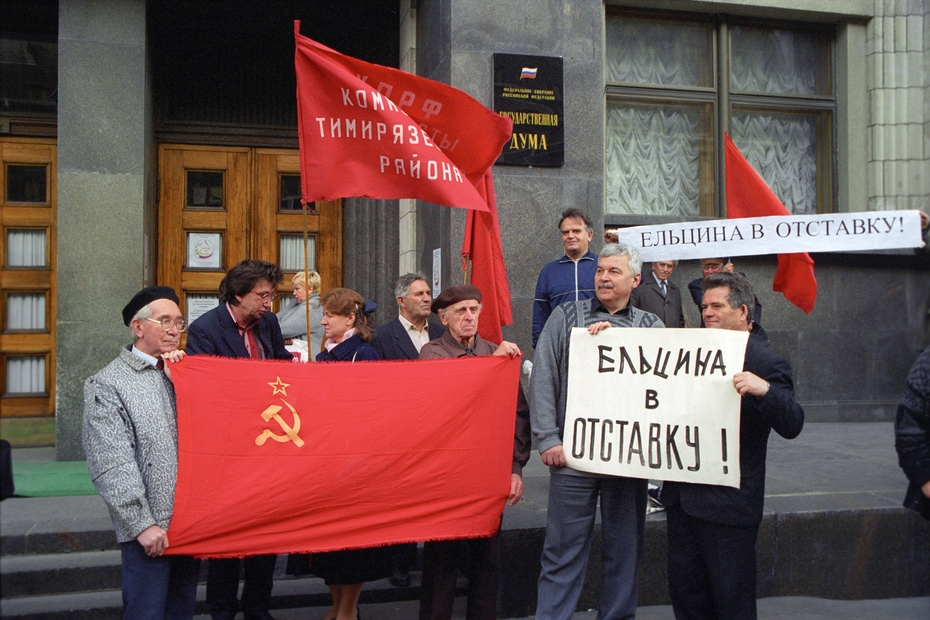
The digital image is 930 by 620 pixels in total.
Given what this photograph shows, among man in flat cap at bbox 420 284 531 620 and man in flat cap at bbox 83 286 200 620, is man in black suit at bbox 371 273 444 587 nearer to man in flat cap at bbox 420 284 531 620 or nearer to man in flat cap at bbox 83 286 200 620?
man in flat cap at bbox 420 284 531 620

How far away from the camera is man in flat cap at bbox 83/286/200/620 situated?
11.5ft

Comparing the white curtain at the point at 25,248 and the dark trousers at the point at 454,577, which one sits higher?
the white curtain at the point at 25,248

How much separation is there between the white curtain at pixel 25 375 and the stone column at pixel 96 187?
1207 mm

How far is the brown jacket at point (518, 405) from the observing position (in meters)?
4.57

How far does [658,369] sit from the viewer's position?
424 cm

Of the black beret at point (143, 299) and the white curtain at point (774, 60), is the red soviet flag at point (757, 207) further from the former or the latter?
the white curtain at point (774, 60)

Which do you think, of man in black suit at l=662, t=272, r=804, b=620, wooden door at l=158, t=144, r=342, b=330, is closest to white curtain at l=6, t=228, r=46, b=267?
wooden door at l=158, t=144, r=342, b=330

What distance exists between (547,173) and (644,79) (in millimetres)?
2120

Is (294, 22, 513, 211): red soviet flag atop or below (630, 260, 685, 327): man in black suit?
atop

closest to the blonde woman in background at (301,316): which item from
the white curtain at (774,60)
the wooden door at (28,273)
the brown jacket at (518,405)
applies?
the brown jacket at (518,405)

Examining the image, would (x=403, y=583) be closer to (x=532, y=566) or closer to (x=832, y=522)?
(x=532, y=566)

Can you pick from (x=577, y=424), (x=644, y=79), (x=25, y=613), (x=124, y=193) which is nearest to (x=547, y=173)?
(x=644, y=79)

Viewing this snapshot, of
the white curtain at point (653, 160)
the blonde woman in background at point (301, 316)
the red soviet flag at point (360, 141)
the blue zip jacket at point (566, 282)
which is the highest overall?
the white curtain at point (653, 160)

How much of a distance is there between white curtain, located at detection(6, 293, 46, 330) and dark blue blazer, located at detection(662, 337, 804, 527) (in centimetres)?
698
